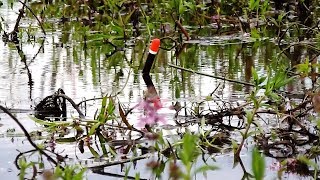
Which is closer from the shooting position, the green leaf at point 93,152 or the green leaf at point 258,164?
the green leaf at point 258,164

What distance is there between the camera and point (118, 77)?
4.48 metres

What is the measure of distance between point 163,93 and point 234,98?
0.33m

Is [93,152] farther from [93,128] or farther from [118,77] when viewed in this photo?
[118,77]

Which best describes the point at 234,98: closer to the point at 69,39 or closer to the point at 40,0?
the point at 69,39

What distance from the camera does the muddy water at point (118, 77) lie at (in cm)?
290

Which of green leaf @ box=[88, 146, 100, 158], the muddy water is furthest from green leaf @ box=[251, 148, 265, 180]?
green leaf @ box=[88, 146, 100, 158]

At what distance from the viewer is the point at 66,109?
360cm

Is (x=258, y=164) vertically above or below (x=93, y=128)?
above

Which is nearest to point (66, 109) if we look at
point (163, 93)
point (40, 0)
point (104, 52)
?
point (163, 93)

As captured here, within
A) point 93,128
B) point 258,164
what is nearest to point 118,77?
point 93,128

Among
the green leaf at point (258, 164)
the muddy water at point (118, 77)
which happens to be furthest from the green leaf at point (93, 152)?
the green leaf at point (258, 164)

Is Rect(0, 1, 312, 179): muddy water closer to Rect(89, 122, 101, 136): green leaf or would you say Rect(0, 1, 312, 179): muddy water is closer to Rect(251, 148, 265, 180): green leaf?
Rect(89, 122, 101, 136): green leaf

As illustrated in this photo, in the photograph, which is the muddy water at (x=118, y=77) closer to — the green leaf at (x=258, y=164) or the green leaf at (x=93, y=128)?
the green leaf at (x=93, y=128)

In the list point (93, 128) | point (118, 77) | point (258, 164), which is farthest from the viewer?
point (118, 77)
